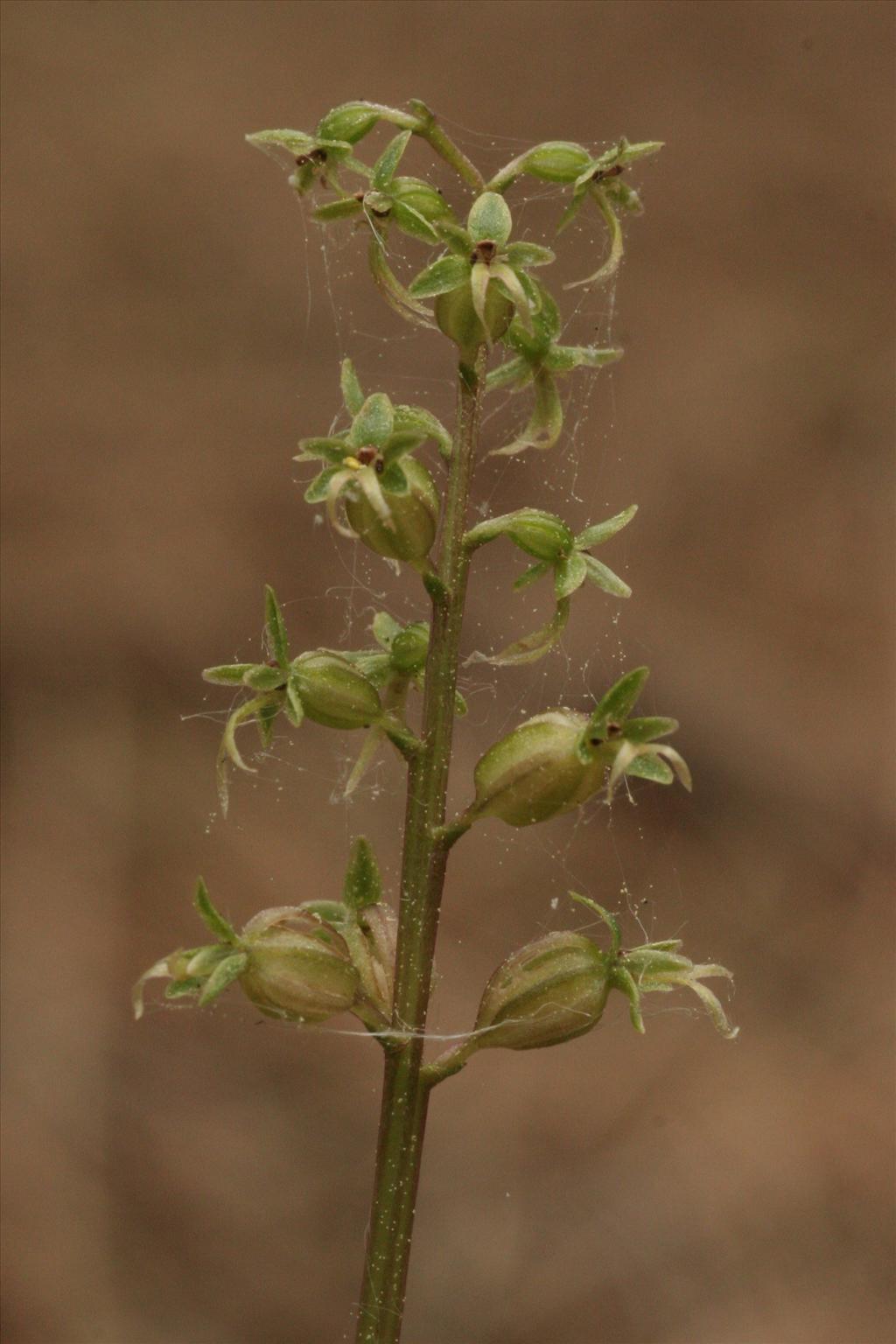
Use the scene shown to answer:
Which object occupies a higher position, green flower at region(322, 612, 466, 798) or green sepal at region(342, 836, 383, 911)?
green flower at region(322, 612, 466, 798)

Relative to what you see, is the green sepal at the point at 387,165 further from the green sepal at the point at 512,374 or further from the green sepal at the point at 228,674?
the green sepal at the point at 228,674

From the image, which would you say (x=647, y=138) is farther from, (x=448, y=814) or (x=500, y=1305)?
(x=500, y=1305)

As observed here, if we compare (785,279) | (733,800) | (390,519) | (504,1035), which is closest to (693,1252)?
(733,800)

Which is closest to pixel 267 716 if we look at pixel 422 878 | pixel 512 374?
pixel 422 878

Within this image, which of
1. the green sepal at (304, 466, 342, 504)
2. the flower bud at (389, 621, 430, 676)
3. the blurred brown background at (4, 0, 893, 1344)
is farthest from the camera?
the blurred brown background at (4, 0, 893, 1344)

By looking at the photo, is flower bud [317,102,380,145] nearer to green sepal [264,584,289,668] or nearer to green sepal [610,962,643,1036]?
green sepal [264,584,289,668]

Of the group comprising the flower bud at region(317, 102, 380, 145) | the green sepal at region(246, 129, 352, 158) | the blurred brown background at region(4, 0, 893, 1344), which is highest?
the flower bud at region(317, 102, 380, 145)

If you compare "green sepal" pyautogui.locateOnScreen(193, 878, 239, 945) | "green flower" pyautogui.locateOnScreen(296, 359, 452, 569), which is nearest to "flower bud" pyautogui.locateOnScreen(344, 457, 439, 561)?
"green flower" pyautogui.locateOnScreen(296, 359, 452, 569)
